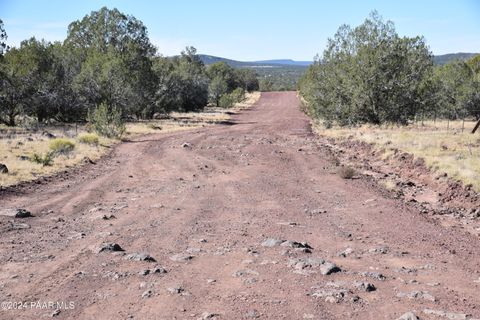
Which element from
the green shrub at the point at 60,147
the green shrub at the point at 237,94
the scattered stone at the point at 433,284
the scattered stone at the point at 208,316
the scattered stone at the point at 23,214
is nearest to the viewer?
the scattered stone at the point at 208,316

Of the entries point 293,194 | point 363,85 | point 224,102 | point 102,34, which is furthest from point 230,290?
point 224,102

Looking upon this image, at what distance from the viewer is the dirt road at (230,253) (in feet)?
17.6

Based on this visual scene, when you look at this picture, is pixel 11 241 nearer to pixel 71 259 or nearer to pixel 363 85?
pixel 71 259

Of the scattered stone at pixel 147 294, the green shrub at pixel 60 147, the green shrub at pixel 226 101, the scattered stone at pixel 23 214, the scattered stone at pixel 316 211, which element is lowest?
the green shrub at pixel 226 101

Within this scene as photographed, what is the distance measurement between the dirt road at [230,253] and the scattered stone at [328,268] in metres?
0.01

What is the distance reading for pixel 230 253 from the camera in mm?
7332

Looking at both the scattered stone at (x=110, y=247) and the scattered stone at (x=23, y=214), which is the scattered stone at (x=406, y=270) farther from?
the scattered stone at (x=23, y=214)

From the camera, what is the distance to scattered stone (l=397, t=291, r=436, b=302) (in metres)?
5.51

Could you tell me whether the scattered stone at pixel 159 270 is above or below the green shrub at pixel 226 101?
above

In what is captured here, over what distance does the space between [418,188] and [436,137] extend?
29.8 feet

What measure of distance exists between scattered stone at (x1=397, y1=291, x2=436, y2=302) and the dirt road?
0.08 feet

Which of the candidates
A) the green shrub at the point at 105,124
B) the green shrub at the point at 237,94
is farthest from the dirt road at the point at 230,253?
the green shrub at the point at 237,94

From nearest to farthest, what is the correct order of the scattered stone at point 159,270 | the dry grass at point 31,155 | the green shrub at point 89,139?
the scattered stone at point 159,270 → the dry grass at point 31,155 → the green shrub at point 89,139

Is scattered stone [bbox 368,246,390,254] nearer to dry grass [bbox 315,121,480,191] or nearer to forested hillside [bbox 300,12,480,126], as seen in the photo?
dry grass [bbox 315,121,480,191]
